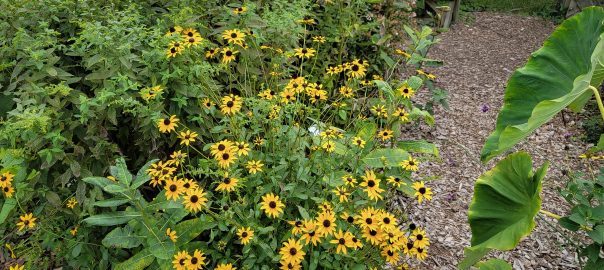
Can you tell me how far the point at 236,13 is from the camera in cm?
231

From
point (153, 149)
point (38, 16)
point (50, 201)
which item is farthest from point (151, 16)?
point (50, 201)

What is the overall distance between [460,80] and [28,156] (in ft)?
11.6

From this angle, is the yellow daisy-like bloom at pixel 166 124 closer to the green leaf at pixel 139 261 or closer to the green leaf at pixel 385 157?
the green leaf at pixel 139 261

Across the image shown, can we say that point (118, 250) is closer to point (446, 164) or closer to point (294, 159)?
point (294, 159)

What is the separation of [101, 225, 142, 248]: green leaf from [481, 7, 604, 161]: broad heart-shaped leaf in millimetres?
1299

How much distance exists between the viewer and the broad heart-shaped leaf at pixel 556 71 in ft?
6.25

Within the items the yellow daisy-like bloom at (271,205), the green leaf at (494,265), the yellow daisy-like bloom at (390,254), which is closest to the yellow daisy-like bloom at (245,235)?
the yellow daisy-like bloom at (271,205)

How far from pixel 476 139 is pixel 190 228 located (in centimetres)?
236

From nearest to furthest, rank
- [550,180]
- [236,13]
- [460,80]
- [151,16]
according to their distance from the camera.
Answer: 1. [236,13]
2. [151,16]
3. [550,180]
4. [460,80]

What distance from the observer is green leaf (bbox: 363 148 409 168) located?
2.14 metres

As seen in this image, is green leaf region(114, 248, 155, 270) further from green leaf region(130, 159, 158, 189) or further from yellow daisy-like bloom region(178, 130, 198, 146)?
yellow daisy-like bloom region(178, 130, 198, 146)

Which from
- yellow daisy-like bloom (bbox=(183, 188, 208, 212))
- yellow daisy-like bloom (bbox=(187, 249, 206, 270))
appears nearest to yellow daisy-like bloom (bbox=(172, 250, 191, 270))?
yellow daisy-like bloom (bbox=(187, 249, 206, 270))

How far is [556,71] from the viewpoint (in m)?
2.02

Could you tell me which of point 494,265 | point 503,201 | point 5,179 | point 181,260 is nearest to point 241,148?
point 181,260
